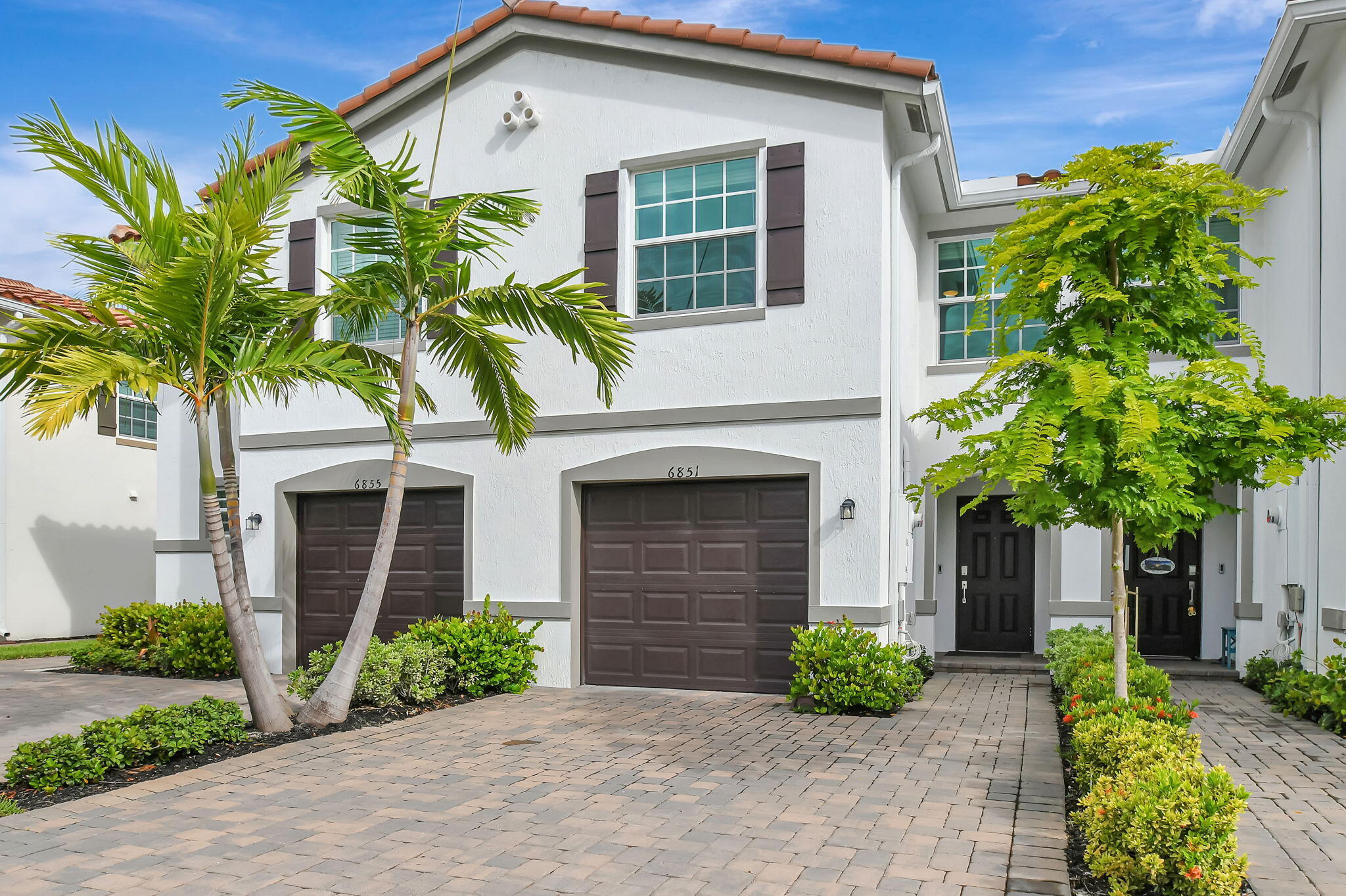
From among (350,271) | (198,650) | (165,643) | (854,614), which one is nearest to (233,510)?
(198,650)

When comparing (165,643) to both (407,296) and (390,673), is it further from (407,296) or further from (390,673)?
(407,296)

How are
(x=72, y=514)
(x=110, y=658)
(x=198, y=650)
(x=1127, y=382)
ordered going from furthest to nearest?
(x=72, y=514) < (x=110, y=658) < (x=198, y=650) < (x=1127, y=382)

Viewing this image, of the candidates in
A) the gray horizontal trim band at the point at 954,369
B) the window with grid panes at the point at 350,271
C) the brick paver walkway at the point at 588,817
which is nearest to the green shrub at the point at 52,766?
the brick paver walkway at the point at 588,817

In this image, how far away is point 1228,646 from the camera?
12.7m

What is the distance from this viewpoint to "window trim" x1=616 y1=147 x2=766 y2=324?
1070 centimetres

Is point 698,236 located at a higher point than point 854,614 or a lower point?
higher

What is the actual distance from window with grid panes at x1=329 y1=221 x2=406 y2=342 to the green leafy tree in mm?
7552

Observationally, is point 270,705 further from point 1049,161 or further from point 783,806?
point 1049,161

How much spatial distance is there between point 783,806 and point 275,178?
21.5 feet

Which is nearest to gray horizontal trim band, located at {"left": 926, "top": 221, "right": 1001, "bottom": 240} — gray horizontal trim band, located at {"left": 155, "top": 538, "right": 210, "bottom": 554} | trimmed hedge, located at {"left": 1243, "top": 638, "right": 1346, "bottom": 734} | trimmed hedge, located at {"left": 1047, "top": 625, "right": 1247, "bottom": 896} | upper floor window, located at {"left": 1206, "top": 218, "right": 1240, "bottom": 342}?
upper floor window, located at {"left": 1206, "top": 218, "right": 1240, "bottom": 342}

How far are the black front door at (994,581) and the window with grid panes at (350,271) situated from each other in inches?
300

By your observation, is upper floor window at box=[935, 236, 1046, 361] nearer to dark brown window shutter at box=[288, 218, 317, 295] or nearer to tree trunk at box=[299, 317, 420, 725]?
tree trunk at box=[299, 317, 420, 725]

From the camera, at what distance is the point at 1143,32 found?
12.0m

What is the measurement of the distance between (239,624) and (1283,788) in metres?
7.69
